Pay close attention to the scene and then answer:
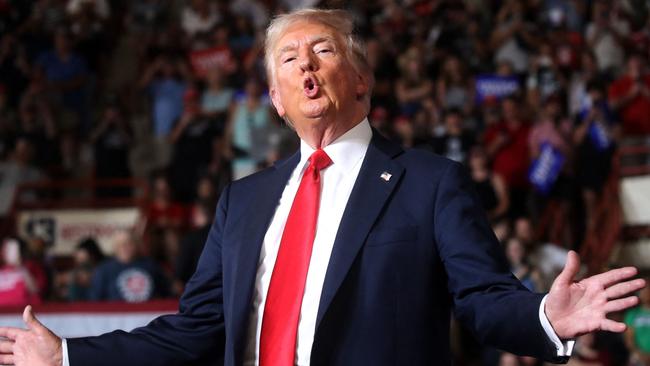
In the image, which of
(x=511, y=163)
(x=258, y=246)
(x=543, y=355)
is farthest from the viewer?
(x=511, y=163)

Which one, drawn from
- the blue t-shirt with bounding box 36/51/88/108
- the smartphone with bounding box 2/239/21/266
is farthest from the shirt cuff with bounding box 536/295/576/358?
the blue t-shirt with bounding box 36/51/88/108

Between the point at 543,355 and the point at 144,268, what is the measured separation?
6.24m

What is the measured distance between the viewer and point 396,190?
302 centimetres

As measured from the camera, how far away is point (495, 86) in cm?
1189

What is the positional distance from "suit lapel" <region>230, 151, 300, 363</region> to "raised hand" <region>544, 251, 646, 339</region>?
0.74 meters

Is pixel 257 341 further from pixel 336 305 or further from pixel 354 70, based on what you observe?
pixel 354 70

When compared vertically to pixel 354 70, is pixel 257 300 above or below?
below

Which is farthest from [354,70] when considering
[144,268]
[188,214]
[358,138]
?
[188,214]

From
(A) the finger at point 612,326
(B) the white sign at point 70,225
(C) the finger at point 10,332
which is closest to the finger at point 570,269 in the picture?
(A) the finger at point 612,326

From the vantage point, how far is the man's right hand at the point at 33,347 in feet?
10.1

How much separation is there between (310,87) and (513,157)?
7.85m

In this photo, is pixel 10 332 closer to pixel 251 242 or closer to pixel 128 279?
pixel 251 242

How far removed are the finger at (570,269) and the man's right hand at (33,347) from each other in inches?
49.6

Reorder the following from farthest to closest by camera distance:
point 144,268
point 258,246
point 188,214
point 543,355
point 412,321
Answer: point 188,214 → point 144,268 → point 258,246 → point 412,321 → point 543,355
